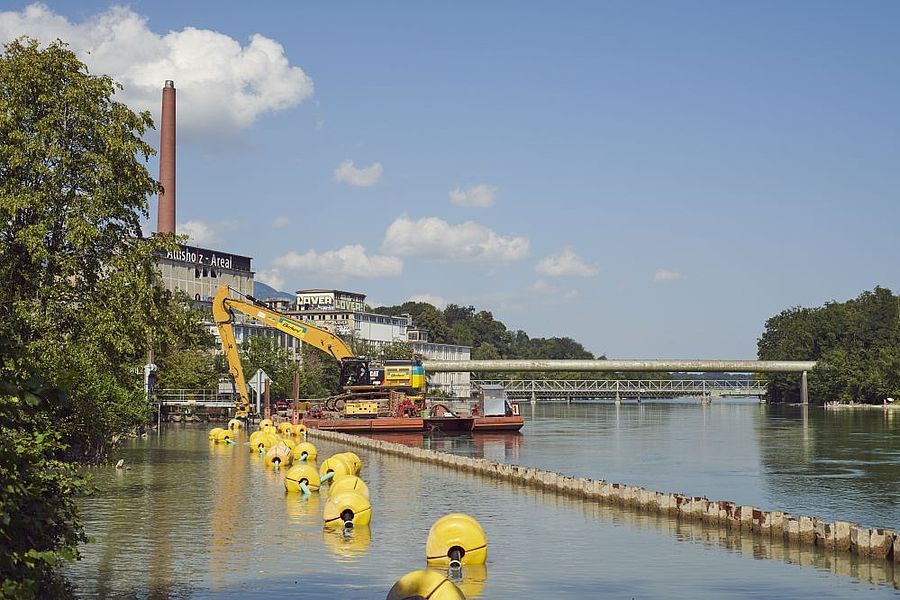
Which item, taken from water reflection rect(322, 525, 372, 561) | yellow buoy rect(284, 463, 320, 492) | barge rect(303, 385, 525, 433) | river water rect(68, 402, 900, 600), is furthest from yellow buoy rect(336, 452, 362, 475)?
barge rect(303, 385, 525, 433)

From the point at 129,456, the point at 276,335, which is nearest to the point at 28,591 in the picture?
the point at 129,456

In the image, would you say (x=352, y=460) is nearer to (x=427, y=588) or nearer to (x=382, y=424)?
(x=427, y=588)

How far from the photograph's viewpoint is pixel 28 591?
12.2m

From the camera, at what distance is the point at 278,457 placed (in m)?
53.0

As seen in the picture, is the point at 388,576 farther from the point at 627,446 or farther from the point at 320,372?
the point at 320,372

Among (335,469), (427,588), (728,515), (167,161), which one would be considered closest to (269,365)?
(167,161)

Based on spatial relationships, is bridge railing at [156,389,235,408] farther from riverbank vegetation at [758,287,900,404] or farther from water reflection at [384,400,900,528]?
riverbank vegetation at [758,287,900,404]

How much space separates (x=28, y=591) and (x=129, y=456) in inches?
1913

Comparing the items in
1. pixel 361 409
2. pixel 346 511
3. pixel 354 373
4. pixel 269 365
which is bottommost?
pixel 346 511

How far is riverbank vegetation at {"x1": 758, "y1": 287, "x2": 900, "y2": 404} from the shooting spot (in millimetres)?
171375

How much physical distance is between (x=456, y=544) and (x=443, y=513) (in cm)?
1112

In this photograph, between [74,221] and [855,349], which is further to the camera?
[855,349]

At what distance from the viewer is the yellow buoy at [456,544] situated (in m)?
26.2

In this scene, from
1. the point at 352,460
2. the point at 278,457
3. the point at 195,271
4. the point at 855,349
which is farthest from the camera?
the point at 195,271
